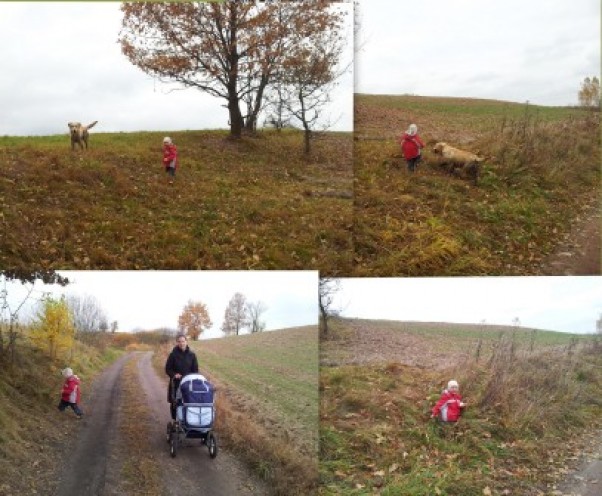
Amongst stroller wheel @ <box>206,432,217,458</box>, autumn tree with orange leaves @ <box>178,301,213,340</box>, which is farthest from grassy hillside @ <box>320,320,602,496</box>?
autumn tree with orange leaves @ <box>178,301,213,340</box>

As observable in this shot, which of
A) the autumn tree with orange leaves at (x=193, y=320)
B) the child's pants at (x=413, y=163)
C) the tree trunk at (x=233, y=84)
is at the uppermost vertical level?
the tree trunk at (x=233, y=84)

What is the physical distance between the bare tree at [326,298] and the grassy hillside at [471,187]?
206mm

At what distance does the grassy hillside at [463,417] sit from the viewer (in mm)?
4867

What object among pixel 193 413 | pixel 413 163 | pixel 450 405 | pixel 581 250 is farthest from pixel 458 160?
pixel 193 413

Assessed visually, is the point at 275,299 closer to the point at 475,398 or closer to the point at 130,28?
the point at 475,398

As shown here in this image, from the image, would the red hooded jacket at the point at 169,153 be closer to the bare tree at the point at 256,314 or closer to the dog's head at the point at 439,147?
the bare tree at the point at 256,314

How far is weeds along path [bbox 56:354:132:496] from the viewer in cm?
427

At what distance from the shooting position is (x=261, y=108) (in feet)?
17.0

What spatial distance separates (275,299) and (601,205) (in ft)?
8.76

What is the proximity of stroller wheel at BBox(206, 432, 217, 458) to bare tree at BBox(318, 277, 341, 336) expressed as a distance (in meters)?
1.05

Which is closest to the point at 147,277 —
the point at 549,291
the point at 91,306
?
the point at 91,306

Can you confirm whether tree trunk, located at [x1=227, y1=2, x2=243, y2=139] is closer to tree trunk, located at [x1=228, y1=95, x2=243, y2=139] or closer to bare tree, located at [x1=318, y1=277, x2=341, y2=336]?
tree trunk, located at [x1=228, y1=95, x2=243, y2=139]

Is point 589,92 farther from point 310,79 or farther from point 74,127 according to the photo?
point 74,127

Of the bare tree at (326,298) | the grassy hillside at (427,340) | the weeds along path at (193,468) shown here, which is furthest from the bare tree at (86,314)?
the grassy hillside at (427,340)
